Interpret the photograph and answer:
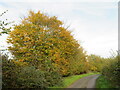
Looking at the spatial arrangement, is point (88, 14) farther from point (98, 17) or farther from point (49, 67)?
point (49, 67)

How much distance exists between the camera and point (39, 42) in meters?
15.4

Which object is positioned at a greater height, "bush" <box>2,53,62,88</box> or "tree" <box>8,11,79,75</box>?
"tree" <box>8,11,79,75</box>

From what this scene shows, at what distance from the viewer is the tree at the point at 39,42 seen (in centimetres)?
1480

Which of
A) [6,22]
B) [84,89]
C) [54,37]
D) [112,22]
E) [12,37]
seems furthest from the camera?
[54,37]

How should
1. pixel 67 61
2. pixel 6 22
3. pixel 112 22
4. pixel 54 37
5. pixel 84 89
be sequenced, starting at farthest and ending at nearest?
pixel 67 61
pixel 54 37
pixel 112 22
pixel 84 89
pixel 6 22

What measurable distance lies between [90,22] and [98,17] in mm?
1540

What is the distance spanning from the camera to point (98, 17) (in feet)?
42.8

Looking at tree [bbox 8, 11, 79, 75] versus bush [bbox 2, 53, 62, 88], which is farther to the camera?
tree [bbox 8, 11, 79, 75]

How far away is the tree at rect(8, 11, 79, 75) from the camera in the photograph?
1480cm

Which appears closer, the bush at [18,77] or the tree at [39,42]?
the bush at [18,77]

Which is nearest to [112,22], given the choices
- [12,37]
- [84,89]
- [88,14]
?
[88,14]

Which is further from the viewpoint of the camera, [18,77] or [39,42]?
[39,42]

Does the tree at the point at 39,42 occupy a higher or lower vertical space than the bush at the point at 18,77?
higher

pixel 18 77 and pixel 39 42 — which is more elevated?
pixel 39 42
